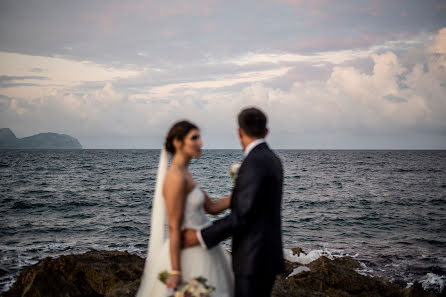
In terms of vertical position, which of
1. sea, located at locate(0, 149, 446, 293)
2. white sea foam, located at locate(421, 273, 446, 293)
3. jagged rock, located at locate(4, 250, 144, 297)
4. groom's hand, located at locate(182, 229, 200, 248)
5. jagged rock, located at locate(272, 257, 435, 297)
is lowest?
sea, located at locate(0, 149, 446, 293)

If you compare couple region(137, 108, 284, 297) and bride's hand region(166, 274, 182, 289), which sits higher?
couple region(137, 108, 284, 297)

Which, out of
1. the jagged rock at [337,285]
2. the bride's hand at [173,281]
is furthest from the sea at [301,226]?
the bride's hand at [173,281]

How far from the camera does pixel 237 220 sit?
303 cm

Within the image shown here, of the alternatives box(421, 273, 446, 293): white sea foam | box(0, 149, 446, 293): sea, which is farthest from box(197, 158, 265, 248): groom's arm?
box(421, 273, 446, 293): white sea foam

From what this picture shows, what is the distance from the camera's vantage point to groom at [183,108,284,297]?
3053 millimetres

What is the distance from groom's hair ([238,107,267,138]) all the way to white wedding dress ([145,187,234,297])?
77 centimetres

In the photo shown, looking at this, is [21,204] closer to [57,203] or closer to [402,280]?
[57,203]

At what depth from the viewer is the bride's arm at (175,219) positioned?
318 centimetres

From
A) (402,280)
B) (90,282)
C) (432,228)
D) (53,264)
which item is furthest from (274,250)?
(432,228)

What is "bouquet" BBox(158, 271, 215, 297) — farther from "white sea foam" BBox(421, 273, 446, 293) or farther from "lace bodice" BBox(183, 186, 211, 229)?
"white sea foam" BBox(421, 273, 446, 293)

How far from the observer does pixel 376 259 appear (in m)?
12.7

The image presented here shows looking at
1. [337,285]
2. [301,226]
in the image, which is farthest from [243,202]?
[301,226]

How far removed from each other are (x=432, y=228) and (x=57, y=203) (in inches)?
916

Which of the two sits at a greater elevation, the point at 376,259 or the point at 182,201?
the point at 182,201
